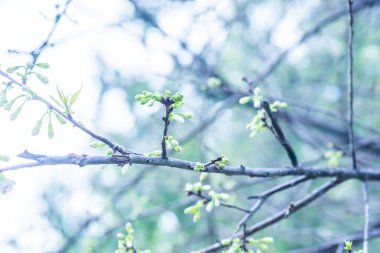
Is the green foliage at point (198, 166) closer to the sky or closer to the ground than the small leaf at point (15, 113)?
closer to the ground

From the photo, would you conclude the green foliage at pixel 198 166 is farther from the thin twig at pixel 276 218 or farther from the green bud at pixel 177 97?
the thin twig at pixel 276 218

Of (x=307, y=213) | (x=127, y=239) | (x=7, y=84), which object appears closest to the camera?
(x=7, y=84)

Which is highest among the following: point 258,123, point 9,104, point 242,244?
point 258,123

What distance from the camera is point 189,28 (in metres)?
4.02

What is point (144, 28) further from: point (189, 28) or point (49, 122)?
point (49, 122)

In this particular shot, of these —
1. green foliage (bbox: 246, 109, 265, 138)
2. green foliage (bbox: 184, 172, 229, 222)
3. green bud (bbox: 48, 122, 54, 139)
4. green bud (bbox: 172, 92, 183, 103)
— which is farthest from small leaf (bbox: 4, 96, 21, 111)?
green foliage (bbox: 246, 109, 265, 138)

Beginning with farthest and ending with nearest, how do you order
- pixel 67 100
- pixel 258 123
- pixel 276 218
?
pixel 276 218, pixel 258 123, pixel 67 100

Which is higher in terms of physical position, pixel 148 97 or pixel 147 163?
pixel 148 97

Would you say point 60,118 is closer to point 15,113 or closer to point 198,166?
point 15,113

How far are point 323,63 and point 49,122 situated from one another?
508 cm

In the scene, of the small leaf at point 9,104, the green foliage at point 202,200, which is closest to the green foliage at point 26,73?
the small leaf at point 9,104

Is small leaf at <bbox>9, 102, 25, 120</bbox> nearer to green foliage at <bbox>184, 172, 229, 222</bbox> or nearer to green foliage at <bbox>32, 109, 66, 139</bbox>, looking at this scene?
green foliage at <bbox>32, 109, 66, 139</bbox>

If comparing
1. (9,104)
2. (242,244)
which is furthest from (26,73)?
(242,244)

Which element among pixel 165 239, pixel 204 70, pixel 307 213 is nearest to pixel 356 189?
pixel 307 213
